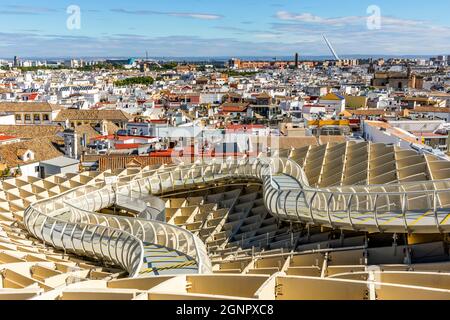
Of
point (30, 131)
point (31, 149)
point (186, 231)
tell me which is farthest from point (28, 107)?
point (186, 231)

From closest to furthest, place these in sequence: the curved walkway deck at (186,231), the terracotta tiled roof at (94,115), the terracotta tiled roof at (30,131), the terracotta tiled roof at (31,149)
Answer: the curved walkway deck at (186,231)
the terracotta tiled roof at (31,149)
the terracotta tiled roof at (30,131)
the terracotta tiled roof at (94,115)

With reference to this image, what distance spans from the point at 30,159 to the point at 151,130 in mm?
14880

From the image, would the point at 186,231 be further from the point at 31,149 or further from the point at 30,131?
the point at 30,131

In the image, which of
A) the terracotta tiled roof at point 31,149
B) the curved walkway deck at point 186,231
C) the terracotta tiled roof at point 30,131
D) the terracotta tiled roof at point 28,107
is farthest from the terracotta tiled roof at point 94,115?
the curved walkway deck at point 186,231

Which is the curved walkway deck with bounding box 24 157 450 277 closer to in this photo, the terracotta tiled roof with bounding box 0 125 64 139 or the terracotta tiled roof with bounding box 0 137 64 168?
the terracotta tiled roof with bounding box 0 137 64 168

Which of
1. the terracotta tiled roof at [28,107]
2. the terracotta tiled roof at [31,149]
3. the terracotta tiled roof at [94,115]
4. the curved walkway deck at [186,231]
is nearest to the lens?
the curved walkway deck at [186,231]

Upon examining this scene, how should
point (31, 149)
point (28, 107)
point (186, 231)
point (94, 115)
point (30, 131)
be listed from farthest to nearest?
point (28, 107) < point (94, 115) < point (30, 131) < point (31, 149) < point (186, 231)

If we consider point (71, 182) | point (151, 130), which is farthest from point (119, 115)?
point (71, 182)

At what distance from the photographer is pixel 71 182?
81.3 feet

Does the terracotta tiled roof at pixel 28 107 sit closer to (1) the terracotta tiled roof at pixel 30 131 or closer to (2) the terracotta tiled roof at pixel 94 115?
(2) the terracotta tiled roof at pixel 94 115

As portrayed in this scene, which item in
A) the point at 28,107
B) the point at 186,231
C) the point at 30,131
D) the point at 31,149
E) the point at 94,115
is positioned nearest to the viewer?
the point at 186,231

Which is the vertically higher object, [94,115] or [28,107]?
[28,107]

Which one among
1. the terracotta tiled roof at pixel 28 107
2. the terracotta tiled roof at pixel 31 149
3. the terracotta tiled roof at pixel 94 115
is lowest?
the terracotta tiled roof at pixel 31 149
